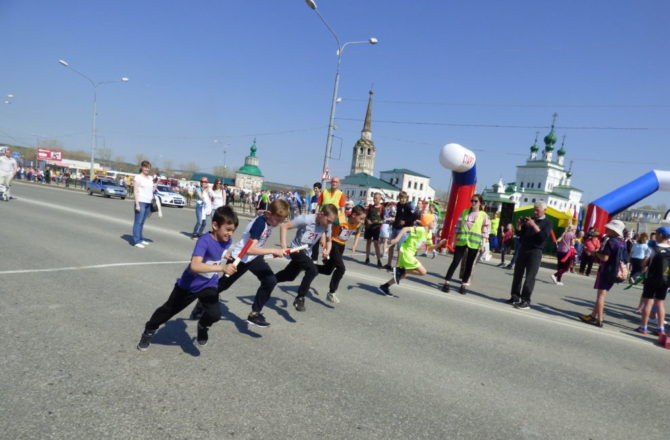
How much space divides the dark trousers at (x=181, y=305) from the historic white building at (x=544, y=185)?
97.7 m

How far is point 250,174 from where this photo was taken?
117 m

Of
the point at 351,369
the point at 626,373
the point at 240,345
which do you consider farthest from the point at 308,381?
the point at 626,373

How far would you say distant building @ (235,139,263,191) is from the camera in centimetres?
11738

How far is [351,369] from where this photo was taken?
3570 mm

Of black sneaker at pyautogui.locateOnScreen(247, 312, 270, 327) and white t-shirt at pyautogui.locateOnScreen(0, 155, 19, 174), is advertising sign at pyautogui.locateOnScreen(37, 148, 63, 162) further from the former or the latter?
black sneaker at pyautogui.locateOnScreen(247, 312, 270, 327)

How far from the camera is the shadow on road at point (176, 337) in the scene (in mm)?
3676

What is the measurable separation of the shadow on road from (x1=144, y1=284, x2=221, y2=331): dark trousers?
0.36m


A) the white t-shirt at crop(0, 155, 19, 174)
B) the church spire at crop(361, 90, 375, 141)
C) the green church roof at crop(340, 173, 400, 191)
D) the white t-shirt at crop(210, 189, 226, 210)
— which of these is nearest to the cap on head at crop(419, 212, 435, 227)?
the white t-shirt at crop(210, 189, 226, 210)

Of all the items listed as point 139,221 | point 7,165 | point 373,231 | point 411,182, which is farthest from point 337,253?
point 411,182

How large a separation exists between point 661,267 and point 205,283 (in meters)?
6.70

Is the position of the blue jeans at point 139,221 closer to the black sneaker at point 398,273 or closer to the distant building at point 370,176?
the black sneaker at point 398,273

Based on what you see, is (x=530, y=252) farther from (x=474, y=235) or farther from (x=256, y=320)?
(x=256, y=320)

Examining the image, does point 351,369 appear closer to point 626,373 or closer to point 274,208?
point 274,208

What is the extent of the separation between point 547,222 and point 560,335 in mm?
2340
